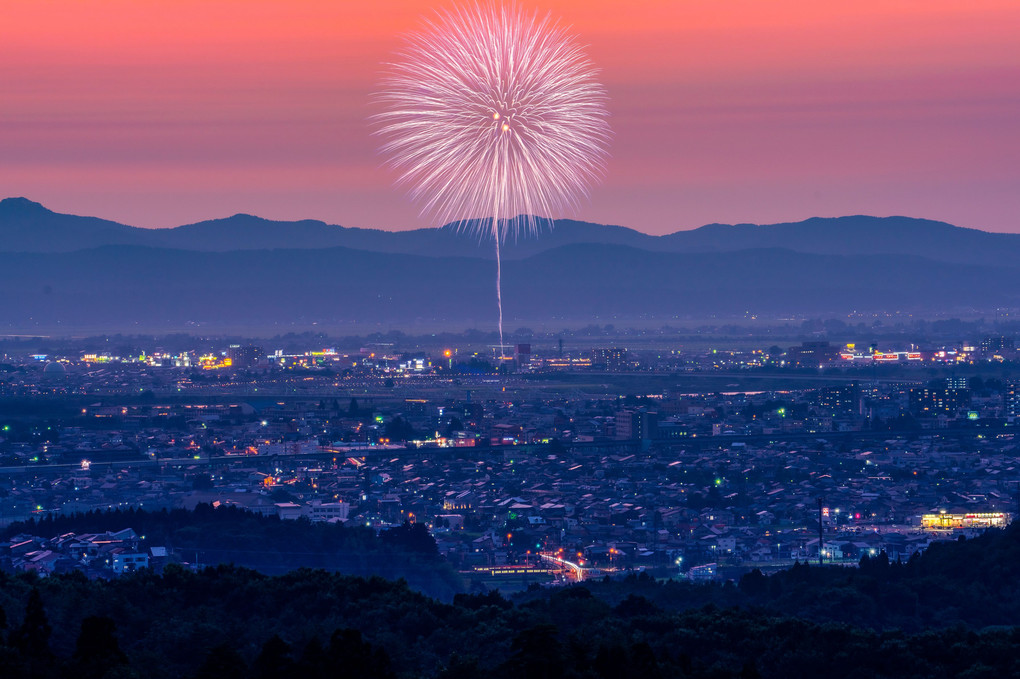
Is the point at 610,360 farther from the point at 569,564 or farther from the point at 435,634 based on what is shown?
the point at 435,634

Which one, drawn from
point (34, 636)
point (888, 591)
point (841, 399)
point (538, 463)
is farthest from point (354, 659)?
point (841, 399)

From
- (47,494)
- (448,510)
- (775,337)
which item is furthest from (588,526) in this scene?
(775,337)

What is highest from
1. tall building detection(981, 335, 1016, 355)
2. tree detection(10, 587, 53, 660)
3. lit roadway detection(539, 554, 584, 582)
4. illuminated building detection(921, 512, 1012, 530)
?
tall building detection(981, 335, 1016, 355)

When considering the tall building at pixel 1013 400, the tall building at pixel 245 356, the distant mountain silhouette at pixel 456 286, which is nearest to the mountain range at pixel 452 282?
the distant mountain silhouette at pixel 456 286

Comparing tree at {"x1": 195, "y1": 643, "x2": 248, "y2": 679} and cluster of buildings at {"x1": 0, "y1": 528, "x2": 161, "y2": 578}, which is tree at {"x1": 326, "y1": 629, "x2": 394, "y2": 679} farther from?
cluster of buildings at {"x1": 0, "y1": 528, "x2": 161, "y2": 578}

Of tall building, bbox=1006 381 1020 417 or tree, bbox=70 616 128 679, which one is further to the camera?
tall building, bbox=1006 381 1020 417

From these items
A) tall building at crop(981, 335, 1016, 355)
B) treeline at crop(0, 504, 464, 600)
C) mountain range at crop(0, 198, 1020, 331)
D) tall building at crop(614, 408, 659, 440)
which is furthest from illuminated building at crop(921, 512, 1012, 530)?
mountain range at crop(0, 198, 1020, 331)

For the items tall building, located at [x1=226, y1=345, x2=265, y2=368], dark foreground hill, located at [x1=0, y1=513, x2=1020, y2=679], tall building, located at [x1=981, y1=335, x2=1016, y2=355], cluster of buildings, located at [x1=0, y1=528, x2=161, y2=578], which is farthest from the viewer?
tall building, located at [x1=981, y1=335, x2=1016, y2=355]
